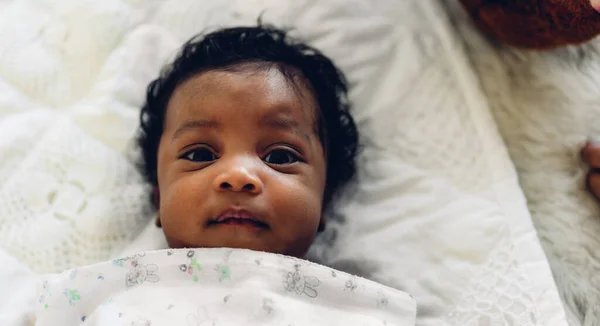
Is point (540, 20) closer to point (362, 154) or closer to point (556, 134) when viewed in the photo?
point (556, 134)

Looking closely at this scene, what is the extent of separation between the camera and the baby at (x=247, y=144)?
845 millimetres

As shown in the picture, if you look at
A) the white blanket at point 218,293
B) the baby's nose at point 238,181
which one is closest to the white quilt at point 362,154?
the white blanket at point 218,293

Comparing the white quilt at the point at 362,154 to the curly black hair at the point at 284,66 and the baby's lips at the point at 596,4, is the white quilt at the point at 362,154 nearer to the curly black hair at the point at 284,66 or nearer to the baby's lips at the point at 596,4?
the curly black hair at the point at 284,66

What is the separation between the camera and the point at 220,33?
1.08 metres

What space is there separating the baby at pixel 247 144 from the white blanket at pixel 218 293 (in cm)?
4

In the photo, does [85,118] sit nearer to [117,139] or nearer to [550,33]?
[117,139]

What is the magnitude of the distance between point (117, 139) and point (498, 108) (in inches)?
27.7

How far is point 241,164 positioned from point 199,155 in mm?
102

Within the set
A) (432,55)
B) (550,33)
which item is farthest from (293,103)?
(550,33)

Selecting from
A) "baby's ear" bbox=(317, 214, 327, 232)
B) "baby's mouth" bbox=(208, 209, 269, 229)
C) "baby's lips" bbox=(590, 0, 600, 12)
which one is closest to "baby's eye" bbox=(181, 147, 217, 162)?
"baby's mouth" bbox=(208, 209, 269, 229)

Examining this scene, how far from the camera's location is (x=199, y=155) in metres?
0.93

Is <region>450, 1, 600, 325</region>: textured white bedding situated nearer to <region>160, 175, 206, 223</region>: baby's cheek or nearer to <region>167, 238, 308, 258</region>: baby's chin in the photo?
<region>167, 238, 308, 258</region>: baby's chin

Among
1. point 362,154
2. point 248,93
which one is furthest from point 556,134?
point 248,93

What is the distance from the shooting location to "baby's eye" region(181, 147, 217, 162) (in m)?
0.92
